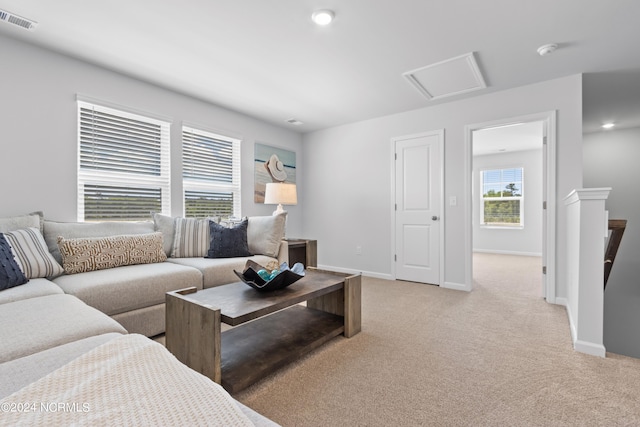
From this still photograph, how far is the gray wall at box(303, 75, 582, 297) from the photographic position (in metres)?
3.11

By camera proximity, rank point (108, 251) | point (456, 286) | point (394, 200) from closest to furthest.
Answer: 1. point (108, 251)
2. point (456, 286)
3. point (394, 200)

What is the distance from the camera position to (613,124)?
492 cm

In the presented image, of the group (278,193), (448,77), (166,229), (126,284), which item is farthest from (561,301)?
(166,229)

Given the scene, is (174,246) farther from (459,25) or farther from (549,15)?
(549,15)

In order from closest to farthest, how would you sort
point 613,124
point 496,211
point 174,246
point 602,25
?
point 602,25 < point 174,246 < point 613,124 < point 496,211

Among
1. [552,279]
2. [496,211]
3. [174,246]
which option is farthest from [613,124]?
[174,246]

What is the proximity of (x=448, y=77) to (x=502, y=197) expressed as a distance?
5.00m

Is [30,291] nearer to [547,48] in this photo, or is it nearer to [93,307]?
[93,307]

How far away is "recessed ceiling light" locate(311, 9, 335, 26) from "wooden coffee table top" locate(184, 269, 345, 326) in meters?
1.86

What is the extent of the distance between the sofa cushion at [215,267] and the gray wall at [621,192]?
531cm

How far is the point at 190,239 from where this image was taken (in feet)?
10.1

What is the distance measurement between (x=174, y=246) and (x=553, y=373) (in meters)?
A: 3.12

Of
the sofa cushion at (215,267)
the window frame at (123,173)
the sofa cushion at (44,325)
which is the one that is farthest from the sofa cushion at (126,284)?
the window frame at (123,173)

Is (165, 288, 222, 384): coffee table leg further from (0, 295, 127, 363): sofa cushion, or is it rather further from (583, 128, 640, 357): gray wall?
(583, 128, 640, 357): gray wall
